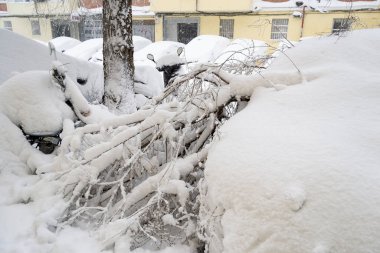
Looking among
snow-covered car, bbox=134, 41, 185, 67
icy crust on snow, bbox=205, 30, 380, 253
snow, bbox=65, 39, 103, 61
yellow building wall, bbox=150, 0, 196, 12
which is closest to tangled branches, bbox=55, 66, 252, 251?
icy crust on snow, bbox=205, 30, 380, 253

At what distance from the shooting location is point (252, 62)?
3328 millimetres

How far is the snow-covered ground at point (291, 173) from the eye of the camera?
4.77 feet

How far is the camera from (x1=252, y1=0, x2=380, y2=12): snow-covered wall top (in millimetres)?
16641

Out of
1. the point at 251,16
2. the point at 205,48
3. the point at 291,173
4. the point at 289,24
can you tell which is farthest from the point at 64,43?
the point at 291,173

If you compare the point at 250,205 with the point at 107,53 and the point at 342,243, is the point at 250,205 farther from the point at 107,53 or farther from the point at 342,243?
the point at 107,53

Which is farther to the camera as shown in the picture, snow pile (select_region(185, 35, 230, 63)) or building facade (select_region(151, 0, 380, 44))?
building facade (select_region(151, 0, 380, 44))

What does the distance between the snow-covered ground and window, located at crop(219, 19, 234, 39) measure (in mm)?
18559

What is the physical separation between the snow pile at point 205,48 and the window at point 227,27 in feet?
33.1

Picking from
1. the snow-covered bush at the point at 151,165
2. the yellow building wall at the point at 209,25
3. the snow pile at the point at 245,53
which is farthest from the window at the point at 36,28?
the snow-covered bush at the point at 151,165

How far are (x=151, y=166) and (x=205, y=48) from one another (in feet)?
26.7

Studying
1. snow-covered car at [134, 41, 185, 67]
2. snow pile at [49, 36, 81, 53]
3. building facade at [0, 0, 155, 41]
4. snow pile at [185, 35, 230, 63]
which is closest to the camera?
snow-covered car at [134, 41, 185, 67]

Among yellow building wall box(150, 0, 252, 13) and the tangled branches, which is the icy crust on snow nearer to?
the tangled branches

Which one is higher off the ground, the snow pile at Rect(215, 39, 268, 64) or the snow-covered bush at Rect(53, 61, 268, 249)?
the snow pile at Rect(215, 39, 268, 64)

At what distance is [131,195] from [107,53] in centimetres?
326
